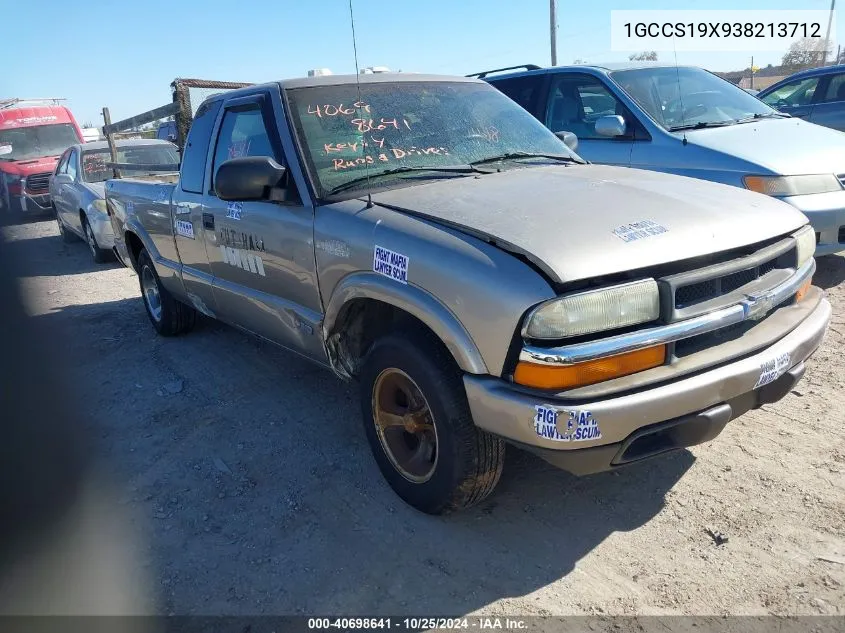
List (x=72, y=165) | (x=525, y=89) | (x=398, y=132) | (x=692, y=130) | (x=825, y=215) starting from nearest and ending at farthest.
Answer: (x=398, y=132) → (x=825, y=215) → (x=692, y=130) → (x=525, y=89) → (x=72, y=165)

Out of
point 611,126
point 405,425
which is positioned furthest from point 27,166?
point 405,425

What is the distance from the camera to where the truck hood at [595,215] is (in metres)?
2.33

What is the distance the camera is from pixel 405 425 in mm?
2916

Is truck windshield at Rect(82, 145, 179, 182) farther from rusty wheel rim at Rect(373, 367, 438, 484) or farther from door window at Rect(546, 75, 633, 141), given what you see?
rusty wheel rim at Rect(373, 367, 438, 484)

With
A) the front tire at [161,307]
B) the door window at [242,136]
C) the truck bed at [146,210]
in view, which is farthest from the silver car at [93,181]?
the door window at [242,136]

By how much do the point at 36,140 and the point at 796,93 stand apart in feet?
57.2

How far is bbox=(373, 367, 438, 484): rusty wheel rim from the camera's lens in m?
2.84

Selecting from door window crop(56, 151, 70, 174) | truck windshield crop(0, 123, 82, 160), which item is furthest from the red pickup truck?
door window crop(56, 151, 70, 174)

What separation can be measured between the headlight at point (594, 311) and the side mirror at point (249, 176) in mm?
1630

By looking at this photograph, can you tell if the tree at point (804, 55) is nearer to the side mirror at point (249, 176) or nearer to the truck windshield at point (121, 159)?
the truck windshield at point (121, 159)

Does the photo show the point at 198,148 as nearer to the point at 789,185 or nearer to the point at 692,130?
the point at 692,130

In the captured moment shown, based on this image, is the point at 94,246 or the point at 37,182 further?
the point at 37,182

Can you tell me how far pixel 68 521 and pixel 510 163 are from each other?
113 inches

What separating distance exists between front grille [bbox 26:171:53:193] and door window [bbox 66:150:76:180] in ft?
19.4
